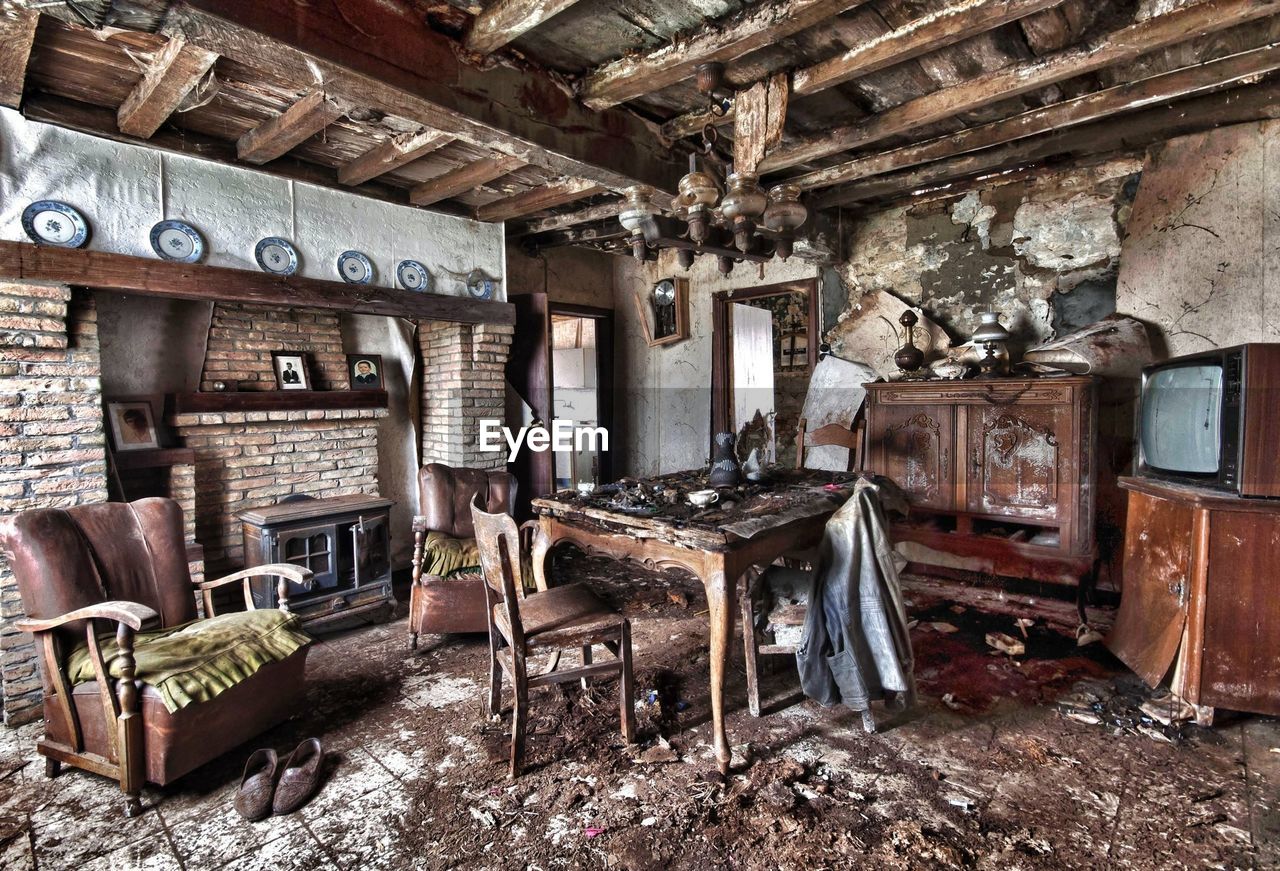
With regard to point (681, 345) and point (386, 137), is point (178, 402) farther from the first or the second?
point (681, 345)

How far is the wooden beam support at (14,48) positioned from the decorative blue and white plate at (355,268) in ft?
5.30

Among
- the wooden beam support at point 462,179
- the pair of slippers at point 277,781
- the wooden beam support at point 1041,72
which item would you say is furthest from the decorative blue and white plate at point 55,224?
the wooden beam support at point 1041,72

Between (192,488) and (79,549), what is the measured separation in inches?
50.7

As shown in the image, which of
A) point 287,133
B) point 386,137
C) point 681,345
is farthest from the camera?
point 681,345

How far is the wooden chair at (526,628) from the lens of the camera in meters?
2.42

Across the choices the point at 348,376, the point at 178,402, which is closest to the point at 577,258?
the point at 348,376

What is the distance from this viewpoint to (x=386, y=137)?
11.7 ft

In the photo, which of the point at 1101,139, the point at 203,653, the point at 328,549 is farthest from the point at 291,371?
the point at 1101,139

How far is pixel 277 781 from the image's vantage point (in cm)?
236

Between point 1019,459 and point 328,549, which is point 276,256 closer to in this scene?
point 328,549

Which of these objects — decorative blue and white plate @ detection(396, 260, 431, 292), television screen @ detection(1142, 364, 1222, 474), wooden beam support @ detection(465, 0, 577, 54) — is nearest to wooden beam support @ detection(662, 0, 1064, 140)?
wooden beam support @ detection(465, 0, 577, 54)

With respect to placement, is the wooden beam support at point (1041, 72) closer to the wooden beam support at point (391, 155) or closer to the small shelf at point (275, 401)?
the wooden beam support at point (391, 155)

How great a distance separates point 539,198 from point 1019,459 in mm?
3548

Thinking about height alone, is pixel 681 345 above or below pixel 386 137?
below
